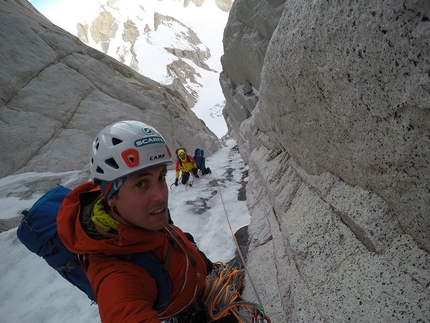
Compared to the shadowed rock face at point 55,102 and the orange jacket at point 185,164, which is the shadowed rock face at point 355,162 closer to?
the orange jacket at point 185,164

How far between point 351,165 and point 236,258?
9.81 ft

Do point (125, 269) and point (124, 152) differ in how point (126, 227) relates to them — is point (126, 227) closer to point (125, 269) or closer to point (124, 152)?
point (125, 269)

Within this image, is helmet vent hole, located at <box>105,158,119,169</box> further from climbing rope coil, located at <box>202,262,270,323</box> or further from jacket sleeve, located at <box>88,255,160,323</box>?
climbing rope coil, located at <box>202,262,270,323</box>

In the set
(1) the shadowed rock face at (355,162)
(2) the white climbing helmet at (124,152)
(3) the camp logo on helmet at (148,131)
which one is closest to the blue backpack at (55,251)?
(2) the white climbing helmet at (124,152)

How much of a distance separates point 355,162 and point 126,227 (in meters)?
2.03

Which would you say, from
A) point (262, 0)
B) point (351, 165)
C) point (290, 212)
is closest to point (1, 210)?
point (290, 212)

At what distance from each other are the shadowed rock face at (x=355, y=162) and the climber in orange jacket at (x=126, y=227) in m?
1.28

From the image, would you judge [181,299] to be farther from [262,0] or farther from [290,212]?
[262,0]

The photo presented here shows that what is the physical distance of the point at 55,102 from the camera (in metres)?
12.8

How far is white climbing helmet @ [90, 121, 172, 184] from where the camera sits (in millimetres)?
2047

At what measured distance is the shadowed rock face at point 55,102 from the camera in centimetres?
1070

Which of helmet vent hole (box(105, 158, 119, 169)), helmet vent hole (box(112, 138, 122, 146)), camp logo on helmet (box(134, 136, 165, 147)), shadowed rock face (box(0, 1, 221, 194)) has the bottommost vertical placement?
helmet vent hole (box(105, 158, 119, 169))

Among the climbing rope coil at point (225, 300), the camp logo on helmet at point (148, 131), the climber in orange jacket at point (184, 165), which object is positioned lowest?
the climbing rope coil at point (225, 300)

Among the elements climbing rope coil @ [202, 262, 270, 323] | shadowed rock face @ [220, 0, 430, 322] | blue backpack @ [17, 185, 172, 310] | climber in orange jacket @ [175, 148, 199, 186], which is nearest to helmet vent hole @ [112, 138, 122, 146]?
blue backpack @ [17, 185, 172, 310]
